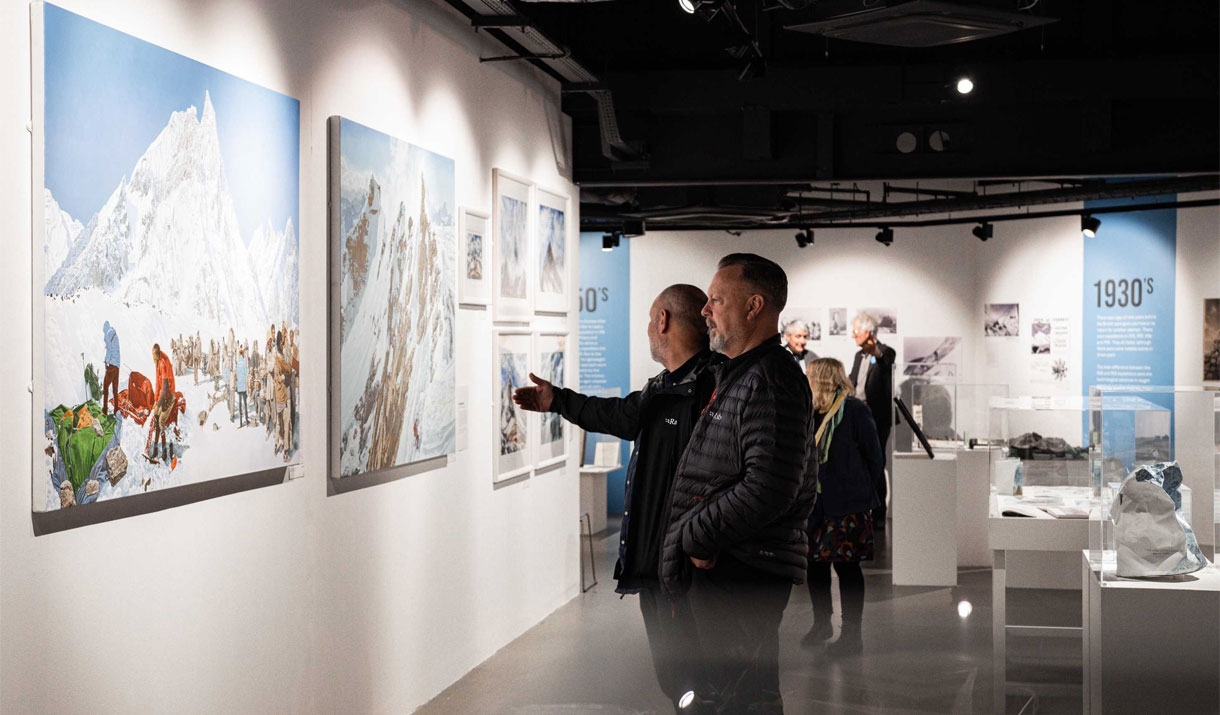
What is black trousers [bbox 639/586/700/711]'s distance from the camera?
3.63 meters

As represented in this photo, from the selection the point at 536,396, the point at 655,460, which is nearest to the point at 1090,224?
the point at 536,396

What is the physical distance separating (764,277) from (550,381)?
13.2 feet

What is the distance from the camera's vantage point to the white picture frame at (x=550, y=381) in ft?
23.9

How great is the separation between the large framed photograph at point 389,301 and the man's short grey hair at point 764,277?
1.68 meters

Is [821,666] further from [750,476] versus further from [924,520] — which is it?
[750,476]

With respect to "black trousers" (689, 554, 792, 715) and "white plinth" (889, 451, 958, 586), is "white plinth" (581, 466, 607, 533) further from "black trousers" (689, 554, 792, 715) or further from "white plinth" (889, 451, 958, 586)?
"black trousers" (689, 554, 792, 715)

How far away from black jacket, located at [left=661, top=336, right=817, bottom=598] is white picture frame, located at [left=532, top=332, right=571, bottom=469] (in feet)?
11.5

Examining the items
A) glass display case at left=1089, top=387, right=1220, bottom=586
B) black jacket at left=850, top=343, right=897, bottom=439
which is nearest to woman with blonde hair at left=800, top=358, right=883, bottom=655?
glass display case at left=1089, top=387, right=1220, bottom=586

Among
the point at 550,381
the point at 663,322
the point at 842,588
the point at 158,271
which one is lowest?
the point at 842,588

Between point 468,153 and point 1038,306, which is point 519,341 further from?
point 1038,306

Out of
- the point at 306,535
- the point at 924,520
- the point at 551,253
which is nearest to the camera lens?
the point at 306,535

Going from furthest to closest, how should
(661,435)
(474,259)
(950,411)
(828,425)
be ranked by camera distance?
(950,411)
(828,425)
(474,259)
(661,435)

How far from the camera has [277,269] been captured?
405 cm

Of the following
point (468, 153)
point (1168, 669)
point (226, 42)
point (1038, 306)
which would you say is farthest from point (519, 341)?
point (1038, 306)
